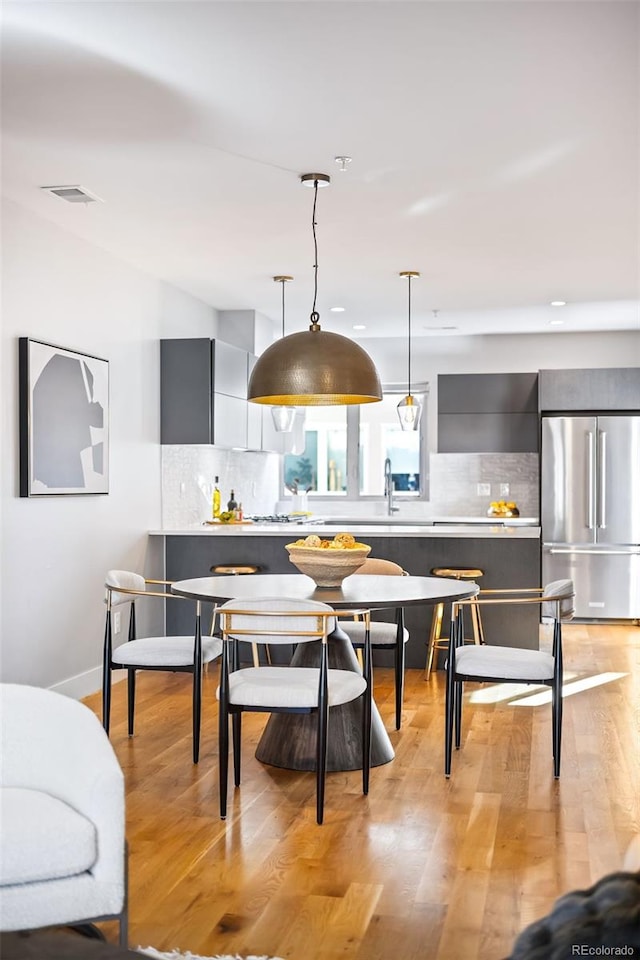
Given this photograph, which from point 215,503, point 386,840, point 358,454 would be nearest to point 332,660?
point 386,840

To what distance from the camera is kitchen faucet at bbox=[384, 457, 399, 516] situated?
9.09 meters

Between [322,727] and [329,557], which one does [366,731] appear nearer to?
[322,727]

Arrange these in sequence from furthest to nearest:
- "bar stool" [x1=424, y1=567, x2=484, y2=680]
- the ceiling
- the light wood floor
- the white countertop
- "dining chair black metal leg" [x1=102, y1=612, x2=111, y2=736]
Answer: the white countertop < "bar stool" [x1=424, y1=567, x2=484, y2=680] < "dining chair black metal leg" [x1=102, y1=612, x2=111, y2=736] < the ceiling < the light wood floor

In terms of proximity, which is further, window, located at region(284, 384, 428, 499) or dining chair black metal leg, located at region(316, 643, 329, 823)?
window, located at region(284, 384, 428, 499)

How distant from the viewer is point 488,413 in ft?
29.4

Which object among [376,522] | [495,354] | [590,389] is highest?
[495,354]

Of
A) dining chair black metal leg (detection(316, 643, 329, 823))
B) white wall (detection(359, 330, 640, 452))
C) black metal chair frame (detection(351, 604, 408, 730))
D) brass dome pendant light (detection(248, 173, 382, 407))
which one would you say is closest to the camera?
dining chair black metal leg (detection(316, 643, 329, 823))

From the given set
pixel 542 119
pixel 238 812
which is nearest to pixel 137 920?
pixel 238 812

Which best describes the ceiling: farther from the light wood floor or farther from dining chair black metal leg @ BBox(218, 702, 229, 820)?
the light wood floor

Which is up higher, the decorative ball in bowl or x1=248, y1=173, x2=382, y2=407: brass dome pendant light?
x1=248, y1=173, x2=382, y2=407: brass dome pendant light

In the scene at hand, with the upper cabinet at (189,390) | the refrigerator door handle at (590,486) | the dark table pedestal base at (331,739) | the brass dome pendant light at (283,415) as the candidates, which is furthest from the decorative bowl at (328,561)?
the refrigerator door handle at (590,486)

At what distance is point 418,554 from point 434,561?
0.38ft

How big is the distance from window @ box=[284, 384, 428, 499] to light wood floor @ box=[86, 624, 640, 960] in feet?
15.4

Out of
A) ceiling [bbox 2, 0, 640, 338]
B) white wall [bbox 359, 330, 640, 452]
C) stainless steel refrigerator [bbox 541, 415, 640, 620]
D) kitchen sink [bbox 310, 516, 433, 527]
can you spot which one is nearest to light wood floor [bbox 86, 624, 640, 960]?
ceiling [bbox 2, 0, 640, 338]
